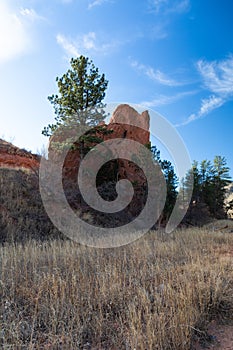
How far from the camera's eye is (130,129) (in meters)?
25.3

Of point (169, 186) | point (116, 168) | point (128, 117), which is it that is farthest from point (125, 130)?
point (169, 186)

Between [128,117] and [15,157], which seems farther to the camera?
[128,117]

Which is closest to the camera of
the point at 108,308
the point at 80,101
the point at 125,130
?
the point at 108,308

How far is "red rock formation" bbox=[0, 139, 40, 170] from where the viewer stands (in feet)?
59.7

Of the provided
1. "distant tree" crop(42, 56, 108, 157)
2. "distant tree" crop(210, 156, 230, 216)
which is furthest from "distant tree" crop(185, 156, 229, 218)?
"distant tree" crop(42, 56, 108, 157)

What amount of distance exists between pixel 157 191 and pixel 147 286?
1327 cm

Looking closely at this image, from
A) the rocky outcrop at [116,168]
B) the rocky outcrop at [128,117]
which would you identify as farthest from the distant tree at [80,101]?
the rocky outcrop at [128,117]

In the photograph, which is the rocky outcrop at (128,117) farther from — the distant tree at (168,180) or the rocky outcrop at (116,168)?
the distant tree at (168,180)

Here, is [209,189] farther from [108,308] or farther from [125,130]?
[108,308]

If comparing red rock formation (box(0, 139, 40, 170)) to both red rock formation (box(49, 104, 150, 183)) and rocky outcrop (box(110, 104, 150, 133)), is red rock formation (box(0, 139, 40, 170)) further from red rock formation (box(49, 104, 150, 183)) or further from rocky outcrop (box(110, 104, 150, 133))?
rocky outcrop (box(110, 104, 150, 133))

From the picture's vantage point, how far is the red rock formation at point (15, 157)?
59.7 feet

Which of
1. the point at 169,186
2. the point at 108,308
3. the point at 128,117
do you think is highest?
the point at 128,117

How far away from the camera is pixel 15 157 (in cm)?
1938

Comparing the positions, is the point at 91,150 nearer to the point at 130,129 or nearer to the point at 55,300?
the point at 130,129
